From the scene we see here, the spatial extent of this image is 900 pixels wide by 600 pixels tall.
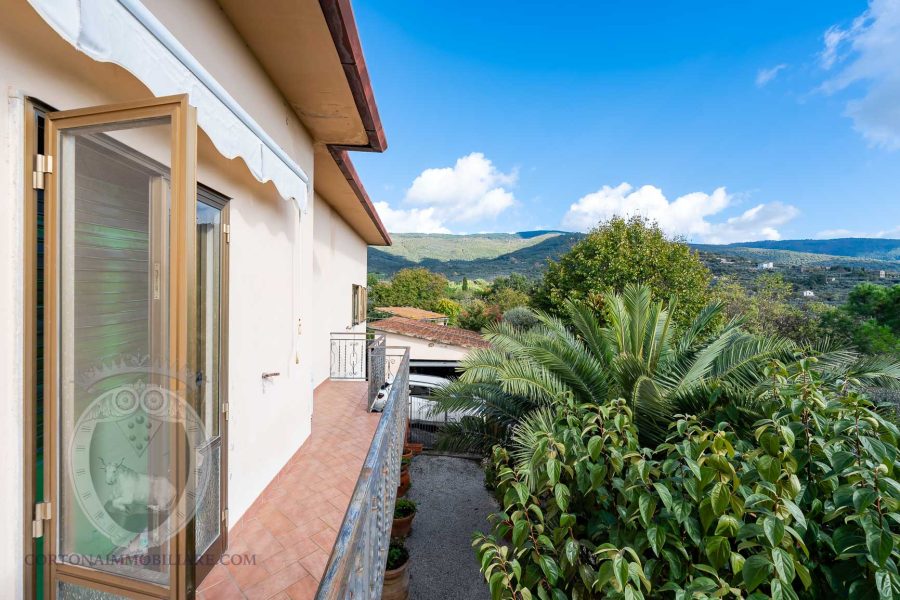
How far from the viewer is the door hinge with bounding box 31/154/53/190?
1.53 metres

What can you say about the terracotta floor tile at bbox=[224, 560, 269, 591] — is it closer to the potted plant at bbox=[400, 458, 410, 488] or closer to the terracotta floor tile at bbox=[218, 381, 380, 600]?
the terracotta floor tile at bbox=[218, 381, 380, 600]

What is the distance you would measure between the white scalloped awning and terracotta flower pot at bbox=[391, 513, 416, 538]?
19.6 feet

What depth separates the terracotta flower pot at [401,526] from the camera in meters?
6.23

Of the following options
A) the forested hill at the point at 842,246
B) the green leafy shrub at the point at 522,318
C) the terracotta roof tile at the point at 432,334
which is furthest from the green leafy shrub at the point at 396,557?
the forested hill at the point at 842,246

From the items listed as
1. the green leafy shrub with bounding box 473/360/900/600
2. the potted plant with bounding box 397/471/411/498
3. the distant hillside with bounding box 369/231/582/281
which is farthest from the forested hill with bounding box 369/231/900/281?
→ the green leafy shrub with bounding box 473/360/900/600

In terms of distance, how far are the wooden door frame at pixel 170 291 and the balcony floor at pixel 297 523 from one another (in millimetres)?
1287

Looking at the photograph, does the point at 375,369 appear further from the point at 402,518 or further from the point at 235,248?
the point at 235,248

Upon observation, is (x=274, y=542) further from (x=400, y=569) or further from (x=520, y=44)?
(x=520, y=44)

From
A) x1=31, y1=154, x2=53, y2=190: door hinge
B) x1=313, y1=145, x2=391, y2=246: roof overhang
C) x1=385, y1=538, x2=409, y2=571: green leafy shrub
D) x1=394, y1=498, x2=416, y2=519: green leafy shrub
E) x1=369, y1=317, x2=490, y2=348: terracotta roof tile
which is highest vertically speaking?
x1=313, y1=145, x2=391, y2=246: roof overhang

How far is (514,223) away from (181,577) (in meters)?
131

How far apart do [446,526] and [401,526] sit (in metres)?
1.25

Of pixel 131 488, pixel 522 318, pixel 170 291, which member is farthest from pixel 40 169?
pixel 522 318

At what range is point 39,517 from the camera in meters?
1.59

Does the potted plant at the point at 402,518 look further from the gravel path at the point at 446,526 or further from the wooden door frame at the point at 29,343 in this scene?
the wooden door frame at the point at 29,343
